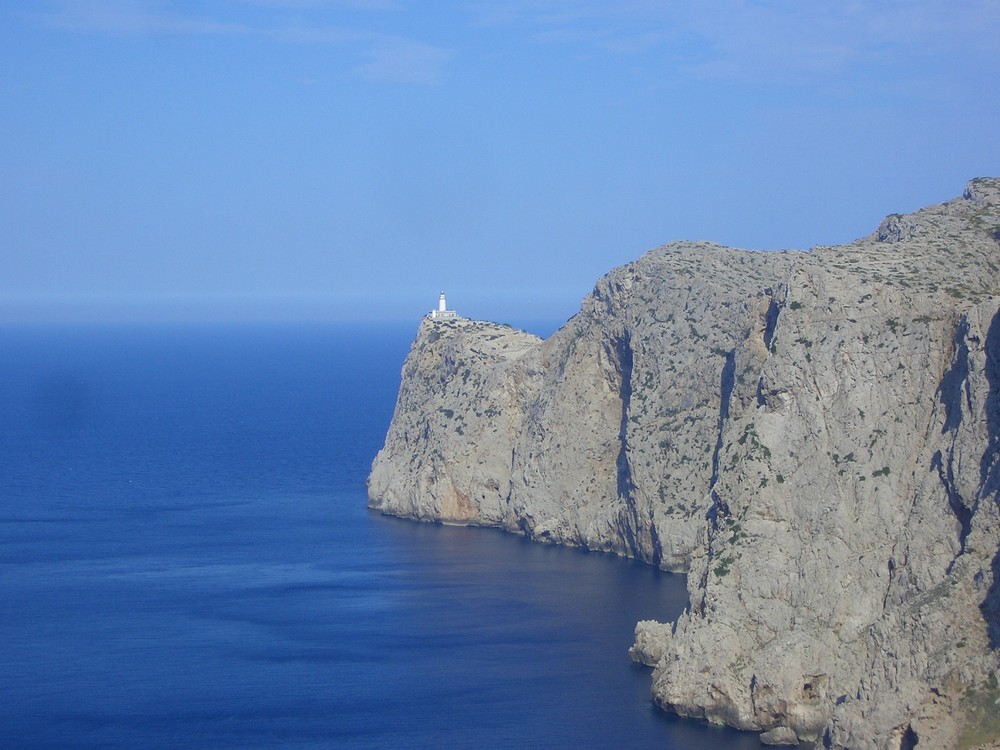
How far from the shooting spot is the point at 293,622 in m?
79.8

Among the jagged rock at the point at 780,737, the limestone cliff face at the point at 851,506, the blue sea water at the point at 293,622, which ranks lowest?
the blue sea water at the point at 293,622

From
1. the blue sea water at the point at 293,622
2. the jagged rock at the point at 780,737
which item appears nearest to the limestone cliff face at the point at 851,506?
the jagged rock at the point at 780,737

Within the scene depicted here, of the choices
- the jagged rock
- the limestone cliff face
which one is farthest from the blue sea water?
the limestone cliff face

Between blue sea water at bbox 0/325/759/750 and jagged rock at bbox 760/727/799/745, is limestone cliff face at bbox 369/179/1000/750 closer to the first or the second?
jagged rock at bbox 760/727/799/745

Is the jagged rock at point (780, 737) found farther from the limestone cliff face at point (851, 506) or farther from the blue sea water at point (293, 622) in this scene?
the blue sea water at point (293, 622)

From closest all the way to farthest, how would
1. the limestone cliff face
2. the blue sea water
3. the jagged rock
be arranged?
the limestone cliff face
the jagged rock
the blue sea water

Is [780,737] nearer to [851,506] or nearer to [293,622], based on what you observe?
[851,506]

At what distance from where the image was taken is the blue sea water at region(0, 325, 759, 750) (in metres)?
64.0

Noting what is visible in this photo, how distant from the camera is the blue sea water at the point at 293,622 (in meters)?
64.0

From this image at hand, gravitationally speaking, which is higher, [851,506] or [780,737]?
[851,506]

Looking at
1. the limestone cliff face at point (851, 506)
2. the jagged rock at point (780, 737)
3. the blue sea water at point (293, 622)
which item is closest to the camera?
the limestone cliff face at point (851, 506)

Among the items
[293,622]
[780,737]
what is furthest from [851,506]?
[293,622]

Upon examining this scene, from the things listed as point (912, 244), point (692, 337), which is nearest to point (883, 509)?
point (912, 244)

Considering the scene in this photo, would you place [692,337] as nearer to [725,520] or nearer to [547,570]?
[547,570]
